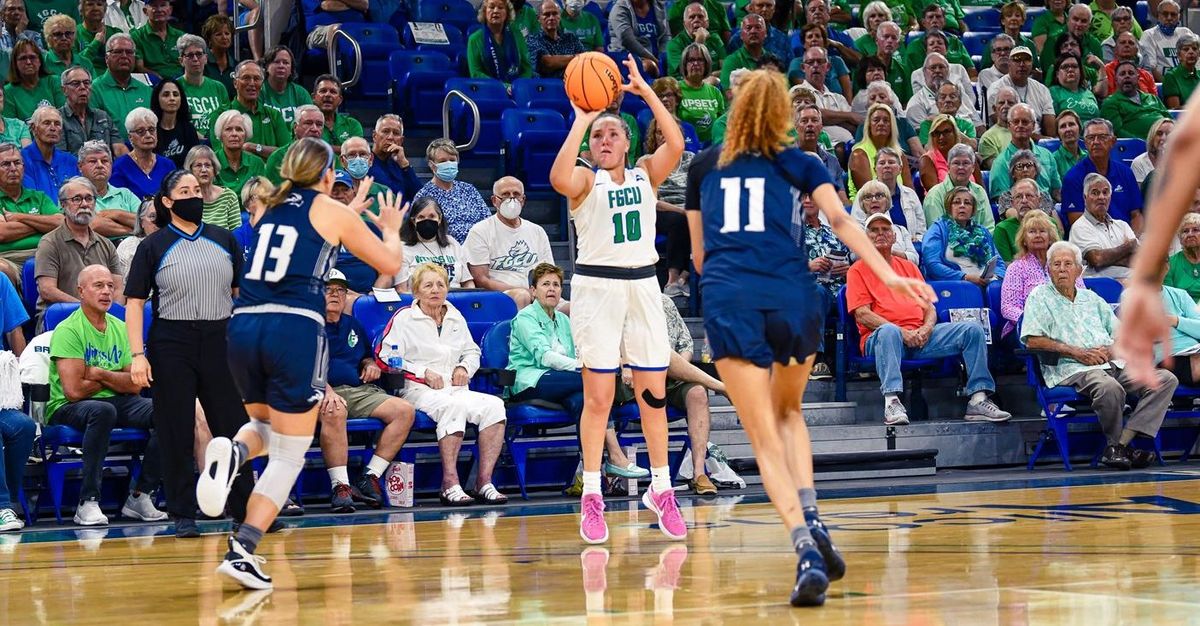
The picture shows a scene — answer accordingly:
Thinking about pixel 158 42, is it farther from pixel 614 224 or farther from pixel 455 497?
pixel 614 224

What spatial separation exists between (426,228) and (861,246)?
18.3ft

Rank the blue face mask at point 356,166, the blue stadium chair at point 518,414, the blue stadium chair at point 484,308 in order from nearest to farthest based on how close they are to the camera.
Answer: the blue stadium chair at point 518,414 → the blue stadium chair at point 484,308 → the blue face mask at point 356,166

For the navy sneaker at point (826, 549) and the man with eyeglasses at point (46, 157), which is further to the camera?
the man with eyeglasses at point (46, 157)

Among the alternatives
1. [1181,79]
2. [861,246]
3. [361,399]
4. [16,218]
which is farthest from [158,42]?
[1181,79]

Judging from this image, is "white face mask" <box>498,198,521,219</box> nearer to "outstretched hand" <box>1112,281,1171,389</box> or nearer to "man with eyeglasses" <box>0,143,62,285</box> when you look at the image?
"man with eyeglasses" <box>0,143,62,285</box>

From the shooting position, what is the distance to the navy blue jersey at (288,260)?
551 cm

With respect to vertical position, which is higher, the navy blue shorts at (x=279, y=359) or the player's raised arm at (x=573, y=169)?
the player's raised arm at (x=573, y=169)

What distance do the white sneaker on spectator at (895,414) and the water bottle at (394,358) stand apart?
3.41m

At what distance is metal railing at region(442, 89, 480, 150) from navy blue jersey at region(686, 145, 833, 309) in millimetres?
6590

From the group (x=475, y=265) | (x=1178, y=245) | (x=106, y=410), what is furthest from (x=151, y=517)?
(x=1178, y=245)

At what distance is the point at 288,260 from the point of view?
5.51 meters

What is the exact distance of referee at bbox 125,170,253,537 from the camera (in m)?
7.62

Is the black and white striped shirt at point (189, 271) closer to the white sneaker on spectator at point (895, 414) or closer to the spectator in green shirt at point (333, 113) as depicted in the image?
the spectator in green shirt at point (333, 113)

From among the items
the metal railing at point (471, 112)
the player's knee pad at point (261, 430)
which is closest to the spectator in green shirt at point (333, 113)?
the metal railing at point (471, 112)
